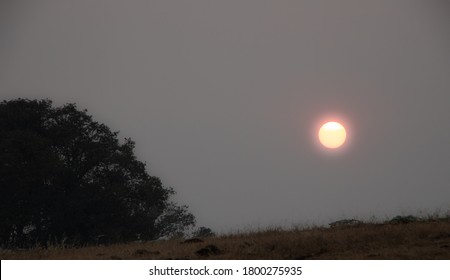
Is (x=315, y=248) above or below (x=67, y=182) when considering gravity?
below

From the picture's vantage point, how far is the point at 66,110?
143ft

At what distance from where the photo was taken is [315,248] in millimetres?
16516

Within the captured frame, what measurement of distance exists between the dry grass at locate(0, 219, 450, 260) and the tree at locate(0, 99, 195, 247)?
799 inches

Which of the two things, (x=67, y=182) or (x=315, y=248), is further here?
(x=67, y=182)

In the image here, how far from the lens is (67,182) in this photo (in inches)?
1628

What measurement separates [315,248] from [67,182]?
27829 millimetres

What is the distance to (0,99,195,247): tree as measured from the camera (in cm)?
3916

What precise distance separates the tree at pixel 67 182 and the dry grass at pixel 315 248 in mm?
20285

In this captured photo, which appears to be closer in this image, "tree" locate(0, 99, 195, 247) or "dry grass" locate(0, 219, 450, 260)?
"dry grass" locate(0, 219, 450, 260)

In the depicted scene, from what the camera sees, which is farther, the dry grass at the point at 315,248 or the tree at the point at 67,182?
the tree at the point at 67,182

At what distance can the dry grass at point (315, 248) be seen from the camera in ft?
50.6
